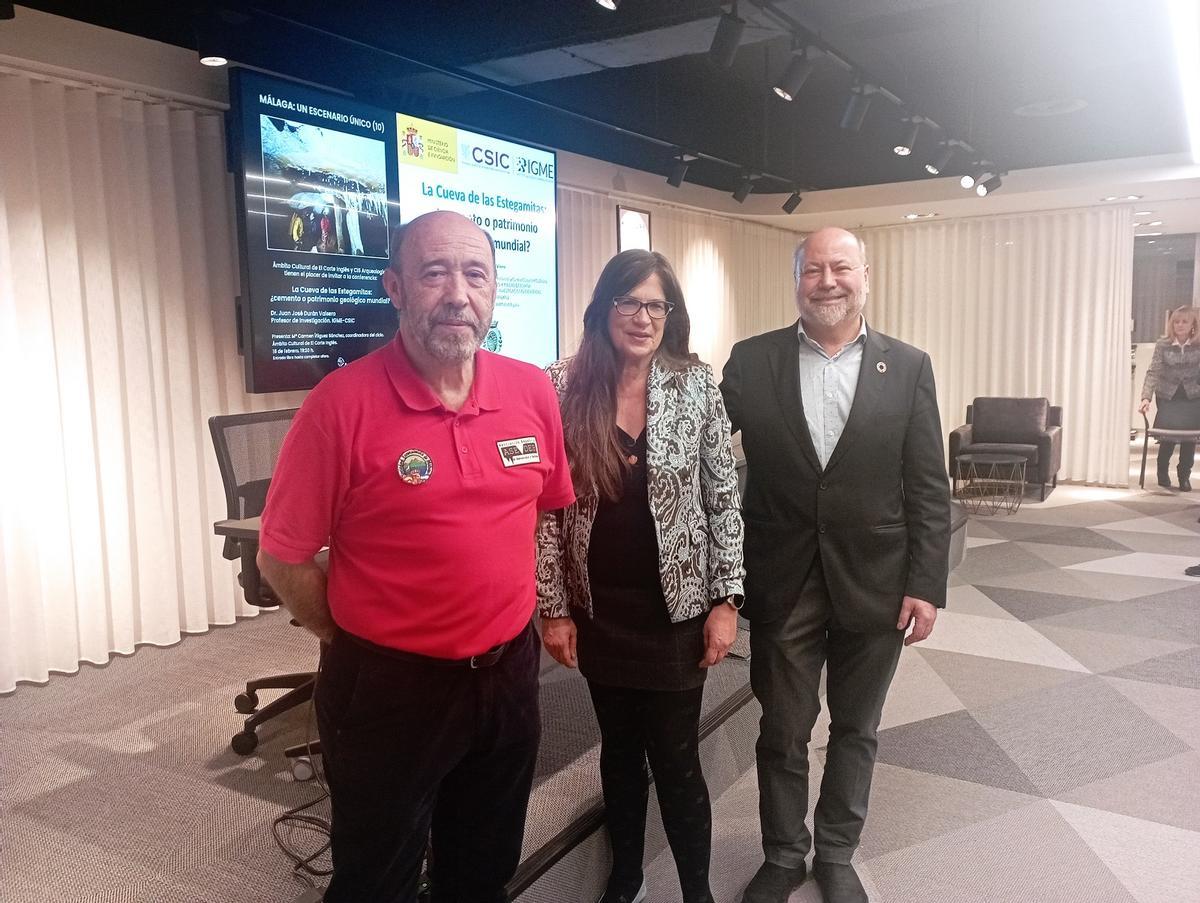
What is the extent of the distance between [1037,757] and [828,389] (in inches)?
70.5

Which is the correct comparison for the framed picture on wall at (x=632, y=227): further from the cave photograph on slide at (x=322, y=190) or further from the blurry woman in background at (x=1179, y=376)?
the blurry woman in background at (x=1179, y=376)

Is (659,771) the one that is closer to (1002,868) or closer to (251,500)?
(1002,868)

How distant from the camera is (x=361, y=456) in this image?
132 cm

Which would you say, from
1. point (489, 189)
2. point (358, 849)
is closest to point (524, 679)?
point (358, 849)

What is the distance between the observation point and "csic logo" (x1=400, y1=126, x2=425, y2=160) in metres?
4.94

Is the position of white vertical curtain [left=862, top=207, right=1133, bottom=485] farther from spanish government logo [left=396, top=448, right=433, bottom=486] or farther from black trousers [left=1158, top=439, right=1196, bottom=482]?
spanish government logo [left=396, top=448, right=433, bottom=486]

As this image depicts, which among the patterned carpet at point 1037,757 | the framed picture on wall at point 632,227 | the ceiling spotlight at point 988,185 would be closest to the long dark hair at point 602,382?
the patterned carpet at point 1037,757

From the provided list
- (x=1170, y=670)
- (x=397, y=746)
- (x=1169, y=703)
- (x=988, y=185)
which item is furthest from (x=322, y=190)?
(x=988, y=185)

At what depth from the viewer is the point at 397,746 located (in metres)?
1.37

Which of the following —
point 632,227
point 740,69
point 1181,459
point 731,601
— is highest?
point 740,69

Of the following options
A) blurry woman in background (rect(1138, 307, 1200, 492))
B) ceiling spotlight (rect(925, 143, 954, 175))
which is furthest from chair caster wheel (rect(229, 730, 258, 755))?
blurry woman in background (rect(1138, 307, 1200, 492))

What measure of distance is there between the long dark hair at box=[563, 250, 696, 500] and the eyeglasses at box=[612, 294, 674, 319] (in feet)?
0.04

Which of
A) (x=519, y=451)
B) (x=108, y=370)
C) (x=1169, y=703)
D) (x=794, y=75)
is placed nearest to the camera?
(x=519, y=451)

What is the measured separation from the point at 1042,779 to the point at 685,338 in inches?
79.6
